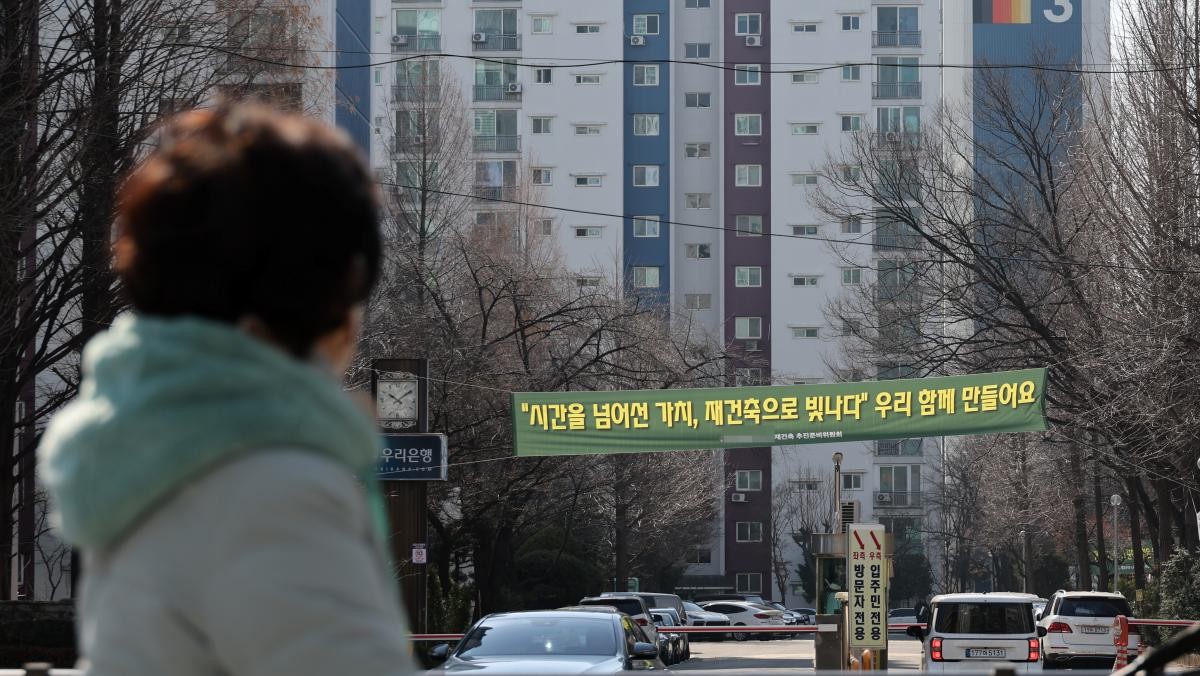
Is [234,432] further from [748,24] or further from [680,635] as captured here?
[748,24]

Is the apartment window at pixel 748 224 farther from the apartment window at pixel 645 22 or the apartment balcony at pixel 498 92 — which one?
the apartment balcony at pixel 498 92

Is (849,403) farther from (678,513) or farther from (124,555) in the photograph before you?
(678,513)

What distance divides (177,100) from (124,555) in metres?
22.4

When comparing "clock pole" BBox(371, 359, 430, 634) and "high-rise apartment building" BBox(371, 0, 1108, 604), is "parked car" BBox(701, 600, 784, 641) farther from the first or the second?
"clock pole" BBox(371, 359, 430, 634)

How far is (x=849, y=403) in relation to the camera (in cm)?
2692

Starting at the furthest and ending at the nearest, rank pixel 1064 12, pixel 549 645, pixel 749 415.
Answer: pixel 1064 12, pixel 749 415, pixel 549 645

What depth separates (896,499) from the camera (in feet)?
299

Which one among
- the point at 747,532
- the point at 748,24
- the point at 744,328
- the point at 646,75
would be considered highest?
the point at 748,24

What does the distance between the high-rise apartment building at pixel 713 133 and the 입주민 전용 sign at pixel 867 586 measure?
62.3m

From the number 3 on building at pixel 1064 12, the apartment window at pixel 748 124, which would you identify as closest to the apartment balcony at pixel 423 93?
the apartment window at pixel 748 124

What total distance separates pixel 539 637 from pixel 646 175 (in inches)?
2956

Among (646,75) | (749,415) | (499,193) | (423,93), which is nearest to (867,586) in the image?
(749,415)

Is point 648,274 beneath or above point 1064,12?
beneath

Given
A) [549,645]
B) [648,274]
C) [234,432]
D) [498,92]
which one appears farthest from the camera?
[648,274]
